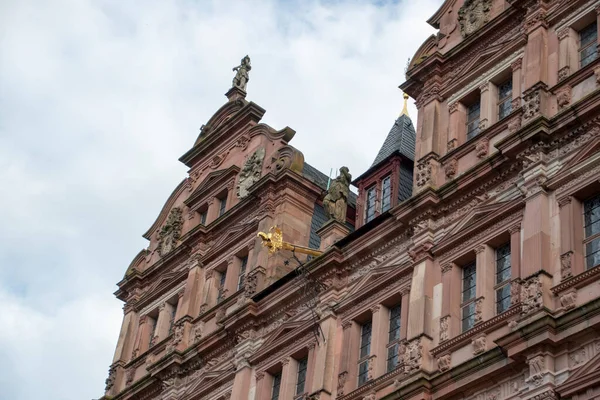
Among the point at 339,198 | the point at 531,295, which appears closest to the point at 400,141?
the point at 339,198

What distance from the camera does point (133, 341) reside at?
39.1 m

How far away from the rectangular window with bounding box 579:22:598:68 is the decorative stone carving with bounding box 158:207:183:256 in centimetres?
1716

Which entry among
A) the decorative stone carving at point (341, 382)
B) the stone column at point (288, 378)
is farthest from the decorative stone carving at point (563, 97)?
the stone column at point (288, 378)

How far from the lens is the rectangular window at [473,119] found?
29.4 m

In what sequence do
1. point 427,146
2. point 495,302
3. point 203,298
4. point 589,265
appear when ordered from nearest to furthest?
point 589,265 → point 495,302 → point 427,146 → point 203,298

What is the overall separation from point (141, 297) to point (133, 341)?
5.44ft

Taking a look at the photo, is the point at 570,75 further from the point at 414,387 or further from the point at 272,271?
the point at 272,271

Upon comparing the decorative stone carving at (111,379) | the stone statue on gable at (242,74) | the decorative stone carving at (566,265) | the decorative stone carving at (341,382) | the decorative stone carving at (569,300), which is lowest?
the decorative stone carving at (569,300)

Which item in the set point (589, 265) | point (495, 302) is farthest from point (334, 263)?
point (589, 265)

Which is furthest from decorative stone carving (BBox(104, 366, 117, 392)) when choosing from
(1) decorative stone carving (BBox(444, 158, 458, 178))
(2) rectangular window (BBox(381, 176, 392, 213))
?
(1) decorative stone carving (BBox(444, 158, 458, 178))

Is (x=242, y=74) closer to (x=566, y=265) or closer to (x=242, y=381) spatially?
(x=242, y=381)

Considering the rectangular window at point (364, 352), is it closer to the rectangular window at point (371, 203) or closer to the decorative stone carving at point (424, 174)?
the decorative stone carving at point (424, 174)

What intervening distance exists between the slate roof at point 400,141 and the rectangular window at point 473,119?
3.74 metres

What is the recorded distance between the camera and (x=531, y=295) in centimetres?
2319
